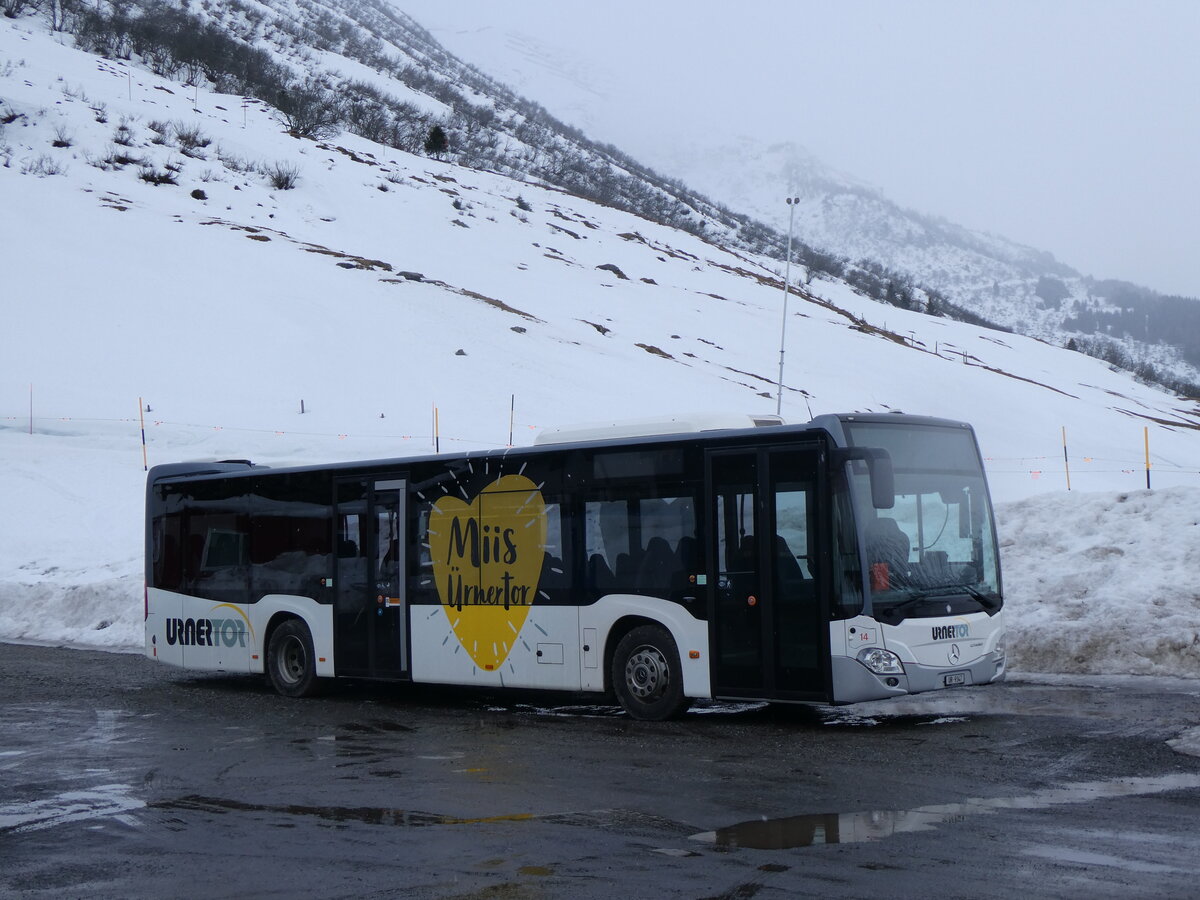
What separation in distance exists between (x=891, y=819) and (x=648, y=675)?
16.2 ft

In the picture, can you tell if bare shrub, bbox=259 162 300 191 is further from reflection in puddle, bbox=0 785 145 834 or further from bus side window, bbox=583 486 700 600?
reflection in puddle, bbox=0 785 145 834

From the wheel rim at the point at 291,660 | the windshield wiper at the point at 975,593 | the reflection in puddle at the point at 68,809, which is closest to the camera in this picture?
the reflection in puddle at the point at 68,809

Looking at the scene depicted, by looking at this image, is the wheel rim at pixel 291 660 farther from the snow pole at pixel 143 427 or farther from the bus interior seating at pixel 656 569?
the snow pole at pixel 143 427

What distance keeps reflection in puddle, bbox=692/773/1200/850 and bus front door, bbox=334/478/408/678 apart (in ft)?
25.3

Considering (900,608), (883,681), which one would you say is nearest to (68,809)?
(883,681)

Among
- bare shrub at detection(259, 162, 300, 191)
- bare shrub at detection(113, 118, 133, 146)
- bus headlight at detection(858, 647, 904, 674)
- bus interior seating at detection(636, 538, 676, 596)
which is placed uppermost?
bare shrub at detection(113, 118, 133, 146)

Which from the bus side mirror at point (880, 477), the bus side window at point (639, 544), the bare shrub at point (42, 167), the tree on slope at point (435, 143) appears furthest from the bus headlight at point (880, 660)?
the tree on slope at point (435, 143)

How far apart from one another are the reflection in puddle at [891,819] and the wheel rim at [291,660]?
30.7 ft

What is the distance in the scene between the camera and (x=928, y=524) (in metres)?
12.0

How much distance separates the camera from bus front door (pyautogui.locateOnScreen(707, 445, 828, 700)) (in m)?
11.5

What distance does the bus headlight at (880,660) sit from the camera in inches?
440

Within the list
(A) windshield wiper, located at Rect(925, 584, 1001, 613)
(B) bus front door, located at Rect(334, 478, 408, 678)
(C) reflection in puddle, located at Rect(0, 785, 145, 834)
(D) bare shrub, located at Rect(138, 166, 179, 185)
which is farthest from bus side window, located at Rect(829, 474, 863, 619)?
(D) bare shrub, located at Rect(138, 166, 179, 185)

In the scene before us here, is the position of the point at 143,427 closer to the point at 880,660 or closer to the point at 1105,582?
the point at 1105,582

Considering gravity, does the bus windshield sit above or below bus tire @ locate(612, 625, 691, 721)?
above
